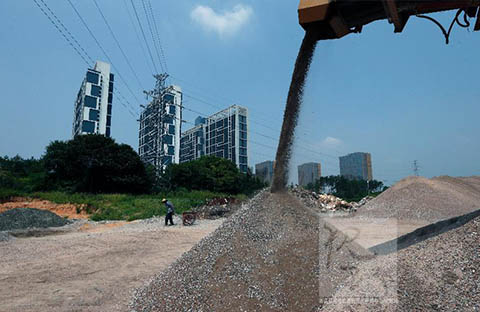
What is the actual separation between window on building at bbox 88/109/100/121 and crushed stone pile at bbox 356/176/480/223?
1635 inches

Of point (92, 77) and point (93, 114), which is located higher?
point (92, 77)

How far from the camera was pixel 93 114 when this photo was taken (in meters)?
42.7

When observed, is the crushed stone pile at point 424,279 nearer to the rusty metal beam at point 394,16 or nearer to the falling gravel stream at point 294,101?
the falling gravel stream at point 294,101

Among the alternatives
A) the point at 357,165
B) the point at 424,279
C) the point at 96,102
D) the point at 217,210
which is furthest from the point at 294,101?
the point at 96,102

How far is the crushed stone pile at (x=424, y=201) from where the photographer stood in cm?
1152

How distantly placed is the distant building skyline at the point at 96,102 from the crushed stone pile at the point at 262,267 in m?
42.6

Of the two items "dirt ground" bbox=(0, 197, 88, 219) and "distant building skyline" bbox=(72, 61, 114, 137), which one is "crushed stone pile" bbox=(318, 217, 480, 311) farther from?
"distant building skyline" bbox=(72, 61, 114, 137)

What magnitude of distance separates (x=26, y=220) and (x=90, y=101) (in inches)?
1352

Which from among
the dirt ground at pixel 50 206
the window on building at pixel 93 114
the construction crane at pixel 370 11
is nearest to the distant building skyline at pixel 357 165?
the dirt ground at pixel 50 206

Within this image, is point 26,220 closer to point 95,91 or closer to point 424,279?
point 424,279

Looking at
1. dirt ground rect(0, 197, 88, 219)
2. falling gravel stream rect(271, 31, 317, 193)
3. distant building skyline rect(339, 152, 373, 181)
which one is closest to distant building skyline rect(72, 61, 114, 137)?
dirt ground rect(0, 197, 88, 219)

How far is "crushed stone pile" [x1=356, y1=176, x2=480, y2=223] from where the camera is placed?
11516 millimetres

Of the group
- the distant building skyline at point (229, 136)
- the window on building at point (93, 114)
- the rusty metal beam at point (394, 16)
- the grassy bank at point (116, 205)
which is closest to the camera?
the rusty metal beam at point (394, 16)

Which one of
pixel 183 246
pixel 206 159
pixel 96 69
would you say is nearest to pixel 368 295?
pixel 183 246
